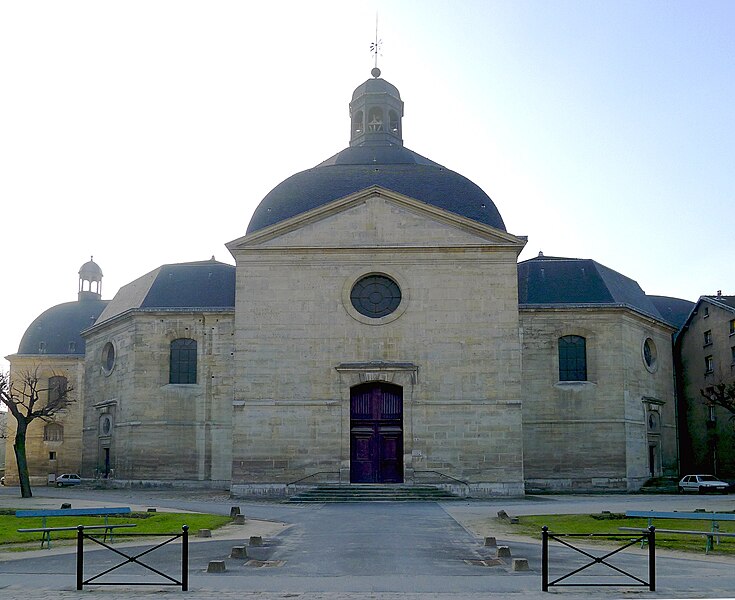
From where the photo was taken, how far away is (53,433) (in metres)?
55.9

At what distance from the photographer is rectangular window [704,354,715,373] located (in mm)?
42031

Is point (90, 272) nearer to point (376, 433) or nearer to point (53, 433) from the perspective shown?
point (53, 433)

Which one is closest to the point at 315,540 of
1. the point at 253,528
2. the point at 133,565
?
the point at 253,528

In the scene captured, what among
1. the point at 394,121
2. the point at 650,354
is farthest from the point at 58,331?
the point at 650,354

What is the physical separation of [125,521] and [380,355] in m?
13.6

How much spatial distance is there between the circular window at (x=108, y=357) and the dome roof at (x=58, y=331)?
12.6 metres

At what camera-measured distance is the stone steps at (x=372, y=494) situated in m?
29.7

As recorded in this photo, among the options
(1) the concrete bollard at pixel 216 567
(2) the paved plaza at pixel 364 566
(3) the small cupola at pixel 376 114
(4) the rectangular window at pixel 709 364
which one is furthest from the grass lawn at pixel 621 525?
(3) the small cupola at pixel 376 114

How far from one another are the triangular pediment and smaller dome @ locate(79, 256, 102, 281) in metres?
31.4

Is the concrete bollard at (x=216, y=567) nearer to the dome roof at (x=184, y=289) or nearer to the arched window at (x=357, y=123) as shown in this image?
the dome roof at (x=184, y=289)

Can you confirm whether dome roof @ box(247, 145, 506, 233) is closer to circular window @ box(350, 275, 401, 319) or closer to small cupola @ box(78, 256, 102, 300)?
circular window @ box(350, 275, 401, 319)

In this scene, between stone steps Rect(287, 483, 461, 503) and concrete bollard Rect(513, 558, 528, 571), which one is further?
stone steps Rect(287, 483, 461, 503)

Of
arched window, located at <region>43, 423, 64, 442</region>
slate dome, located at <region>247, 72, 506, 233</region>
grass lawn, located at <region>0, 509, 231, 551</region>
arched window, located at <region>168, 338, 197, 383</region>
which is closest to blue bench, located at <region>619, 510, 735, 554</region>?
grass lawn, located at <region>0, 509, 231, 551</region>

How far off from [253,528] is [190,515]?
3491 millimetres
